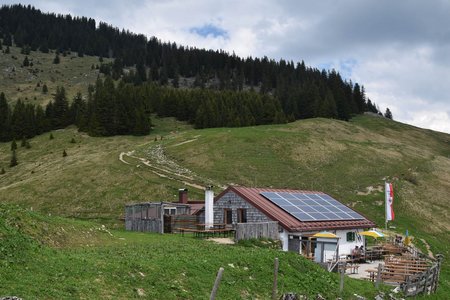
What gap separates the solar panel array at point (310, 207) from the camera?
127 feet

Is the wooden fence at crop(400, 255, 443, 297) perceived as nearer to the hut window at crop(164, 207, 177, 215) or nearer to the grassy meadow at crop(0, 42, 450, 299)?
the grassy meadow at crop(0, 42, 450, 299)

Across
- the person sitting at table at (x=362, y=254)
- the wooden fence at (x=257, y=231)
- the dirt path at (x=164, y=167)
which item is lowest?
the person sitting at table at (x=362, y=254)

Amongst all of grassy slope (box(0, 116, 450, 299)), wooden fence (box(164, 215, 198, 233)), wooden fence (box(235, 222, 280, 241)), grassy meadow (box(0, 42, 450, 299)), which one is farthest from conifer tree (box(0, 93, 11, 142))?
wooden fence (box(235, 222, 280, 241))

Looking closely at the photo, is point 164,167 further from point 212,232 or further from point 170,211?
point 212,232

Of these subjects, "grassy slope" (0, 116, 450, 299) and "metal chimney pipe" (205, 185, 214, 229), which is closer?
"metal chimney pipe" (205, 185, 214, 229)

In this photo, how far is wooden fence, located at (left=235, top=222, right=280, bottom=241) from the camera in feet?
107

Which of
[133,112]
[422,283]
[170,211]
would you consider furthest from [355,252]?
[133,112]

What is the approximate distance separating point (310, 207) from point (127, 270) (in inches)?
997

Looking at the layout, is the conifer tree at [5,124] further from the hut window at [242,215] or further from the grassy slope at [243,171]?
the hut window at [242,215]

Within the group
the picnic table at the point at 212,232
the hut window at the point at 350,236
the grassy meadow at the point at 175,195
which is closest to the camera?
the grassy meadow at the point at 175,195

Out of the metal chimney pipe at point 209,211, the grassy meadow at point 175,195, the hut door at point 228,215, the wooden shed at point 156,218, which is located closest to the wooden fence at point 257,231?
the grassy meadow at point 175,195

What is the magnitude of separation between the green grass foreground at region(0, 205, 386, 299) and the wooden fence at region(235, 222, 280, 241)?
613cm

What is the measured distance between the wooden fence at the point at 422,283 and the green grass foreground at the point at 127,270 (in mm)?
2104

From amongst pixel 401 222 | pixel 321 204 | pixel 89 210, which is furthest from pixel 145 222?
pixel 401 222
